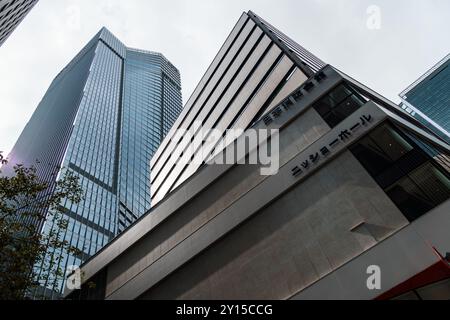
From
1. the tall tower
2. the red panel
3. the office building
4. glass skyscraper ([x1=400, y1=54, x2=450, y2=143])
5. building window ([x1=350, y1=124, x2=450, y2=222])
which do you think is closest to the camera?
the red panel

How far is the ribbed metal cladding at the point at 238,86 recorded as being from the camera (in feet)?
99.3

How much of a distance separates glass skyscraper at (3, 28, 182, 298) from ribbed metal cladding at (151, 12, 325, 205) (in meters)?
48.0

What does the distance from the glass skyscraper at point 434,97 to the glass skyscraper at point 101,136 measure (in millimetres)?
121652

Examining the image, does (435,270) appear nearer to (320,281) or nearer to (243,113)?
(320,281)

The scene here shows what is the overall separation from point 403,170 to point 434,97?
503ft

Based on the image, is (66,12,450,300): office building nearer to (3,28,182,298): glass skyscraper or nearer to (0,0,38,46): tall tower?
(0,0,38,46): tall tower

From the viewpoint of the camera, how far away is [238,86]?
120 feet

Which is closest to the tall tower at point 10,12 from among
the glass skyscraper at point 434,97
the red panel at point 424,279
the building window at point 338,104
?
the building window at point 338,104

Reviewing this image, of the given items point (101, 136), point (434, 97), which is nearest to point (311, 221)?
point (101, 136)

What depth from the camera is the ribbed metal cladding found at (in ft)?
99.3

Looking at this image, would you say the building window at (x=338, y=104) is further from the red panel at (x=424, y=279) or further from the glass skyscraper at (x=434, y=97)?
the glass skyscraper at (x=434, y=97)

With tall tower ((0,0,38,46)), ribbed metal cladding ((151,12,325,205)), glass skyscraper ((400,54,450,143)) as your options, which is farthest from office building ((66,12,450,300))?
glass skyscraper ((400,54,450,143))

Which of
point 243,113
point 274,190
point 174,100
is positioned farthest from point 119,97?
point 274,190

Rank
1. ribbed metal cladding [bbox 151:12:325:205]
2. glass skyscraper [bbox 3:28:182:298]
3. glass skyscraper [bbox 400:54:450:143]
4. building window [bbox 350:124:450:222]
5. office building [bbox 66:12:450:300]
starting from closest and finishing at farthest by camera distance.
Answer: office building [bbox 66:12:450:300] → building window [bbox 350:124:450:222] → ribbed metal cladding [bbox 151:12:325:205] → glass skyscraper [bbox 3:28:182:298] → glass skyscraper [bbox 400:54:450:143]
